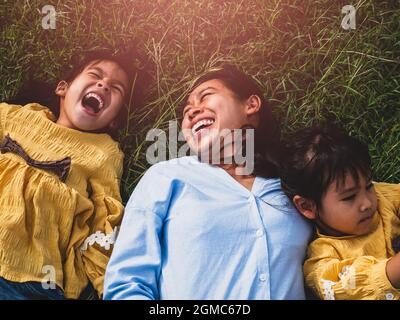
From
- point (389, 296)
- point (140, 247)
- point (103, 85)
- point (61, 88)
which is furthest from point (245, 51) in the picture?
point (389, 296)

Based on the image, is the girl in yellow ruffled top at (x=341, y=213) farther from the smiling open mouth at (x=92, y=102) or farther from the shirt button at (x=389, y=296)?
the smiling open mouth at (x=92, y=102)

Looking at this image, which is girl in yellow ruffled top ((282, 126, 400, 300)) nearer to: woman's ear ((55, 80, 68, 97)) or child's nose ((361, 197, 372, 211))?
child's nose ((361, 197, 372, 211))

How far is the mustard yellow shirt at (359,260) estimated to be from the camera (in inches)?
53.4

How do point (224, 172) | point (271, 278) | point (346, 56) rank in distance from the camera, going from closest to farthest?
point (271, 278) < point (224, 172) < point (346, 56)

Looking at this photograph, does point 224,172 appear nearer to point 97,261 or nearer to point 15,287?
point 97,261

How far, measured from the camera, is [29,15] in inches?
68.5

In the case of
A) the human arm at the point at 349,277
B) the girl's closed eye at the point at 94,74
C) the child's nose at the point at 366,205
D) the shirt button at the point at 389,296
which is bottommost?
the shirt button at the point at 389,296

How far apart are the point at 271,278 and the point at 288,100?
50 centimetres

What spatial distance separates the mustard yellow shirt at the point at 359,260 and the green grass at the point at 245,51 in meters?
0.19

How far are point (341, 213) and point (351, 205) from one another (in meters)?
0.03

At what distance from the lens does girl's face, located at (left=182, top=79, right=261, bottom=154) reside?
1543mm

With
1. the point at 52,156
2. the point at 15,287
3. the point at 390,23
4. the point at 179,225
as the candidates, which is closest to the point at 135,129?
the point at 52,156

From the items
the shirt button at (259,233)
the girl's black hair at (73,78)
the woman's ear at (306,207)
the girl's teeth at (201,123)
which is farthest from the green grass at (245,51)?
the shirt button at (259,233)

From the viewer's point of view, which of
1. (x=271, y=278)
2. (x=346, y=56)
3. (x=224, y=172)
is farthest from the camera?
(x=346, y=56)
